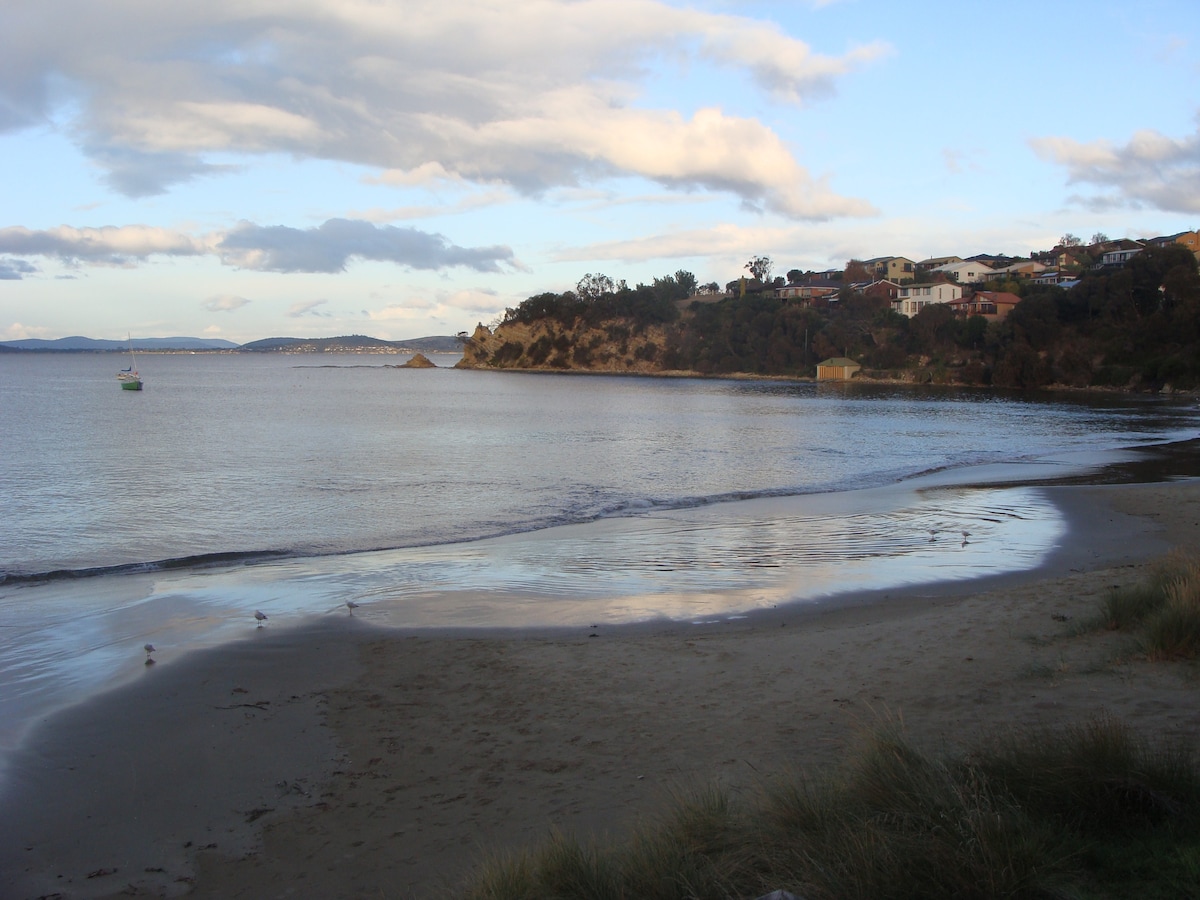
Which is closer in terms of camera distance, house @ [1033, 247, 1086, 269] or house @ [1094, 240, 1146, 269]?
house @ [1094, 240, 1146, 269]

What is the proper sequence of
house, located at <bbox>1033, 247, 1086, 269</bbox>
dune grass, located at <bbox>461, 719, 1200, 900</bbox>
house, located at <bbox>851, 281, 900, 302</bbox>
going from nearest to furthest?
1. dune grass, located at <bbox>461, 719, 1200, 900</bbox>
2. house, located at <bbox>851, 281, 900, 302</bbox>
3. house, located at <bbox>1033, 247, 1086, 269</bbox>

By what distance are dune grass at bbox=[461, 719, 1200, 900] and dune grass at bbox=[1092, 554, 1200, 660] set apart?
245cm

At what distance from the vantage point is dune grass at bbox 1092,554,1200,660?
6684 mm

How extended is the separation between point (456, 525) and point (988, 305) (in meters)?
106

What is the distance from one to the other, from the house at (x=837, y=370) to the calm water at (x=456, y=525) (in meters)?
67.3

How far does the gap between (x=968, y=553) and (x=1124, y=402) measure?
2451 inches

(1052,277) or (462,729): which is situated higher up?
(1052,277)

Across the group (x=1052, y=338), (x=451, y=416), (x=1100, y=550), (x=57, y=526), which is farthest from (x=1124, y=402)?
(x=57, y=526)

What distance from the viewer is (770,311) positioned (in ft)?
432

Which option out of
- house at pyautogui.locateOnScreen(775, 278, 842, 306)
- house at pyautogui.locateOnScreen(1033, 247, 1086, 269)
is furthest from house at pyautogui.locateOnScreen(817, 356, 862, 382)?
house at pyautogui.locateOnScreen(1033, 247, 1086, 269)

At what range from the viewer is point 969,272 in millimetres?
138375

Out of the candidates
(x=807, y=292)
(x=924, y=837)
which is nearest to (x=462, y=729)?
(x=924, y=837)

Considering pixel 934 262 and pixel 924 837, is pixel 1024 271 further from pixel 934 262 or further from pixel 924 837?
pixel 924 837

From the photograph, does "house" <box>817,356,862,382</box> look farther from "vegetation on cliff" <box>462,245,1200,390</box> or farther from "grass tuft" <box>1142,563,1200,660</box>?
"grass tuft" <box>1142,563,1200,660</box>
